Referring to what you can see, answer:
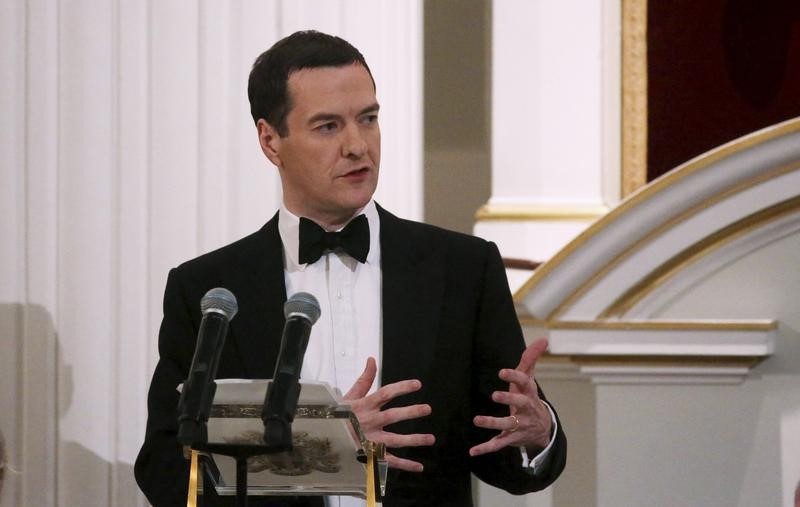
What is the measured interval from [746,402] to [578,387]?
0.37 metres

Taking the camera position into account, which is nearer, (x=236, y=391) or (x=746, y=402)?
(x=236, y=391)

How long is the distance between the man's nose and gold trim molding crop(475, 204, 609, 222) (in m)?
1.51

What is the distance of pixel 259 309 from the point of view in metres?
2.26

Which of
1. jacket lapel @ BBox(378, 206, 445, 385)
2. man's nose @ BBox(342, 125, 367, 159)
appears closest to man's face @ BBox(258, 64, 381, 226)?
man's nose @ BBox(342, 125, 367, 159)

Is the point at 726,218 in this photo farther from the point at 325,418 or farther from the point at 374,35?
the point at 325,418

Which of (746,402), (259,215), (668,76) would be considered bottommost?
(746,402)

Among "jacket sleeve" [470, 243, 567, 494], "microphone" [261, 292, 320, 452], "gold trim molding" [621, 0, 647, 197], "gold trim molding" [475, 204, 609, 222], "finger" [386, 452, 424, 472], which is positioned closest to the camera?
"microphone" [261, 292, 320, 452]

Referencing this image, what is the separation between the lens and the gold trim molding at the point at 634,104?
3957 millimetres

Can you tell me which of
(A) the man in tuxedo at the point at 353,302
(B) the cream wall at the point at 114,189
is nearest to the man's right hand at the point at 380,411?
(A) the man in tuxedo at the point at 353,302

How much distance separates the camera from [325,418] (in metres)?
1.67

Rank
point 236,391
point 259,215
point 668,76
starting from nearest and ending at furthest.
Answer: point 236,391, point 259,215, point 668,76

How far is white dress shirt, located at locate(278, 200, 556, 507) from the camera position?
7.34ft

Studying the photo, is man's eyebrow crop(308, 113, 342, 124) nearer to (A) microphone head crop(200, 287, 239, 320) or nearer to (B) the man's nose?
(B) the man's nose

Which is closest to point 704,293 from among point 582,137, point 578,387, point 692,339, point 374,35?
point 692,339
